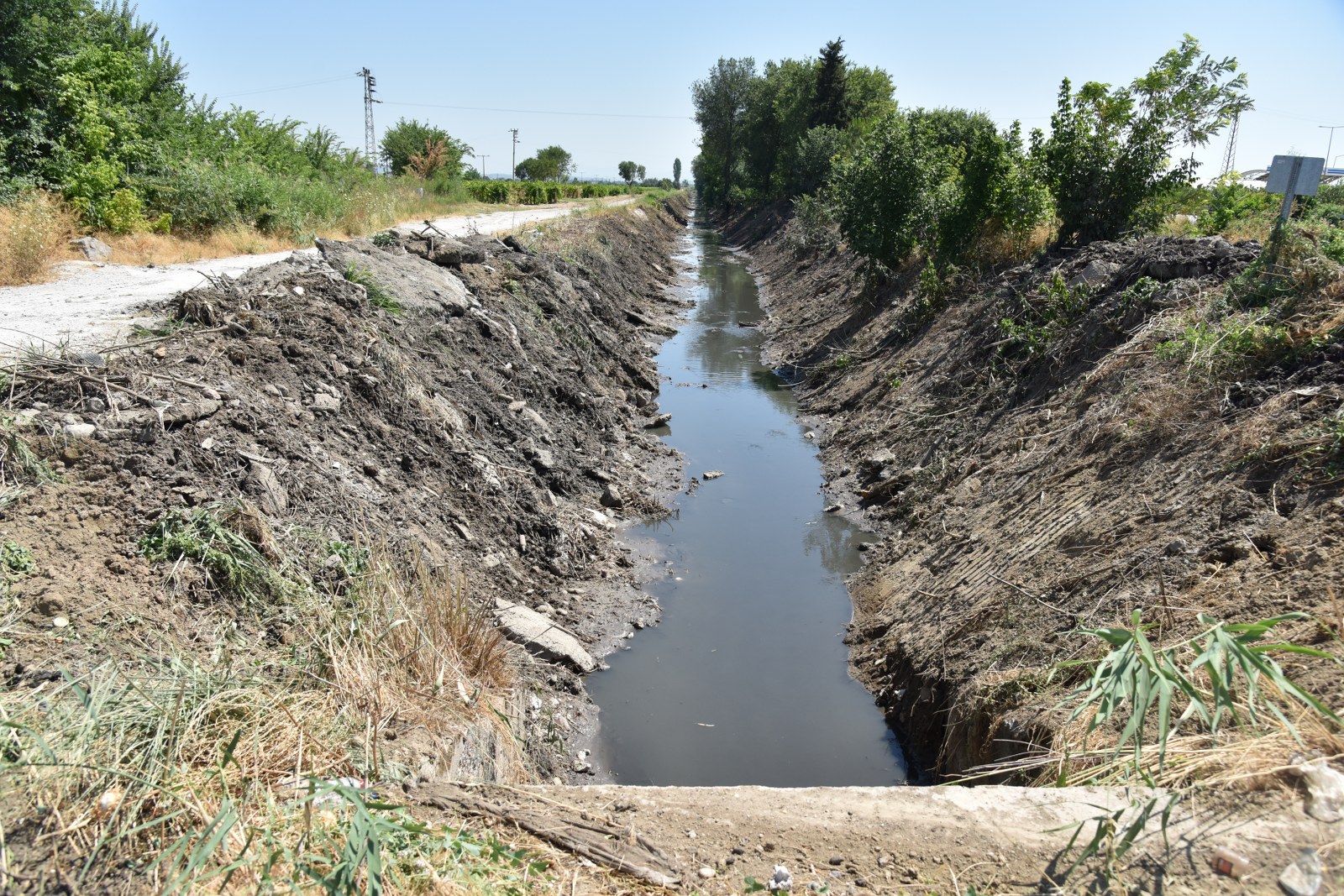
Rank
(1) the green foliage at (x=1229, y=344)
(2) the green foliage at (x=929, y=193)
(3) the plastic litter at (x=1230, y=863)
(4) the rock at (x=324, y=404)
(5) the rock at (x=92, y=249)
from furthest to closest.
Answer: (2) the green foliage at (x=929, y=193) < (5) the rock at (x=92, y=249) < (4) the rock at (x=324, y=404) < (1) the green foliage at (x=1229, y=344) < (3) the plastic litter at (x=1230, y=863)

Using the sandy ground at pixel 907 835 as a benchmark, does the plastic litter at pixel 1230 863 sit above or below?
above

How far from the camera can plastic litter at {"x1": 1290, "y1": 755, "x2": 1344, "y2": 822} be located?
2811 mm

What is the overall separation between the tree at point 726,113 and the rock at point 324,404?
50.5m

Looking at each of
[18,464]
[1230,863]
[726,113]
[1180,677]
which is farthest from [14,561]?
[726,113]

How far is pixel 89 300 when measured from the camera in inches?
329

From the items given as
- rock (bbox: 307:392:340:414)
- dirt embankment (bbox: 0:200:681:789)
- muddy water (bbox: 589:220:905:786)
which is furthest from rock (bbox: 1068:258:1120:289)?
rock (bbox: 307:392:340:414)

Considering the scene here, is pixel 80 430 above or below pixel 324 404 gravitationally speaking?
above

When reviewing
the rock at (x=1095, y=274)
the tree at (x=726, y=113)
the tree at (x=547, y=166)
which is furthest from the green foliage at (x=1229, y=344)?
the tree at (x=547, y=166)

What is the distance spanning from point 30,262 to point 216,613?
26.3 feet

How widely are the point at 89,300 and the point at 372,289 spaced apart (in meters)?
2.86

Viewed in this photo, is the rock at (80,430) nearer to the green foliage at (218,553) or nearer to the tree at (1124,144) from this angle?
the green foliage at (218,553)

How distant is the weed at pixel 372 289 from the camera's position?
971cm

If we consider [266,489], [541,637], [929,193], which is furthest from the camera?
[929,193]

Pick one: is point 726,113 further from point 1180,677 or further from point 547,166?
point 1180,677
